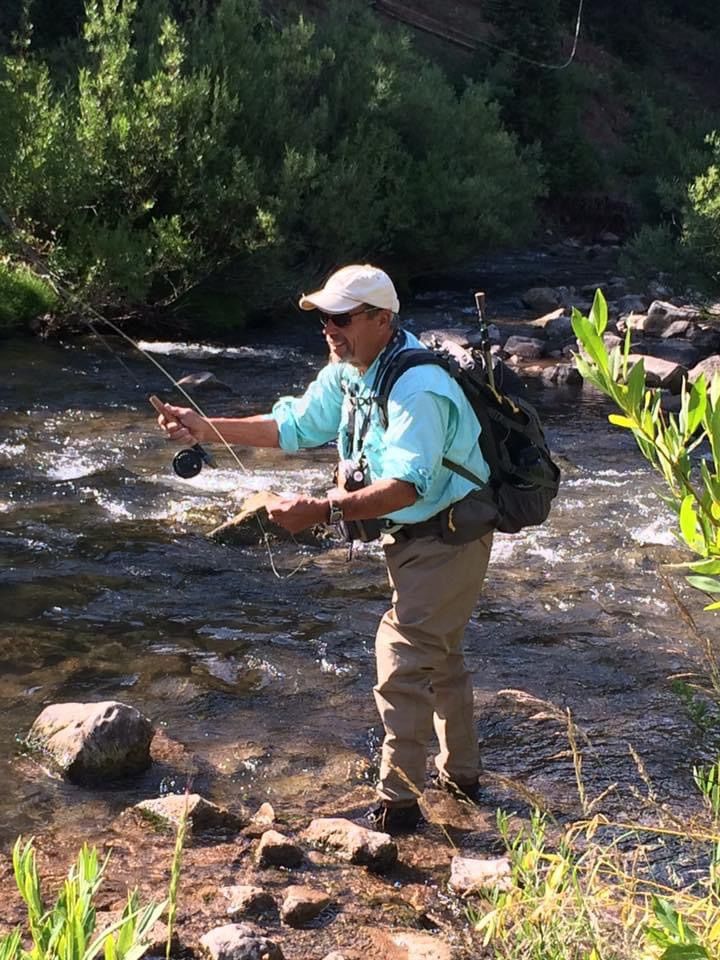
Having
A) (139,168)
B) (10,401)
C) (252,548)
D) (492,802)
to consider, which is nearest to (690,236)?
(139,168)

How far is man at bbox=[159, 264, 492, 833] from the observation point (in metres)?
3.82

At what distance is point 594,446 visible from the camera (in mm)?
12258

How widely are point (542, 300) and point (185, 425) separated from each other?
64.6ft

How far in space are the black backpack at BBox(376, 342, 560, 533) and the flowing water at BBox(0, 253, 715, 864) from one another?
72 cm

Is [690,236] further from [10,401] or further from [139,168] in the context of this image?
[10,401]

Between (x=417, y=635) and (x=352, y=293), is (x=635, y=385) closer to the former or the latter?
(x=352, y=293)

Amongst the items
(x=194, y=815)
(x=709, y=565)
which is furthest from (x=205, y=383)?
(x=709, y=565)

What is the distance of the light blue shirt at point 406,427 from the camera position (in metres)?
3.81

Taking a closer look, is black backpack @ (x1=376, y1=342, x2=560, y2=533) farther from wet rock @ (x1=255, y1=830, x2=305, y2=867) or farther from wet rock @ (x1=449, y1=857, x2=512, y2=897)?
wet rock @ (x1=255, y1=830, x2=305, y2=867)

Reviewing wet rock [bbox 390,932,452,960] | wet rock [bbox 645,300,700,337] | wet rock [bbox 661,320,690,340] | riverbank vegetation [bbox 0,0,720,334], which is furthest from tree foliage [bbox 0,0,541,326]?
wet rock [bbox 390,932,452,960]

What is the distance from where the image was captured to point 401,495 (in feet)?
12.4

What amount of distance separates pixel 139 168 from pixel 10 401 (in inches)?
236

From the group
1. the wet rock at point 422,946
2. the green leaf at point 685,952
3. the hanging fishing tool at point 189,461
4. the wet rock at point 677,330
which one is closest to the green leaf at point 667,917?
the green leaf at point 685,952

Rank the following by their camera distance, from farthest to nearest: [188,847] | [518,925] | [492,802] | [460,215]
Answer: [460,215], [492,802], [188,847], [518,925]
